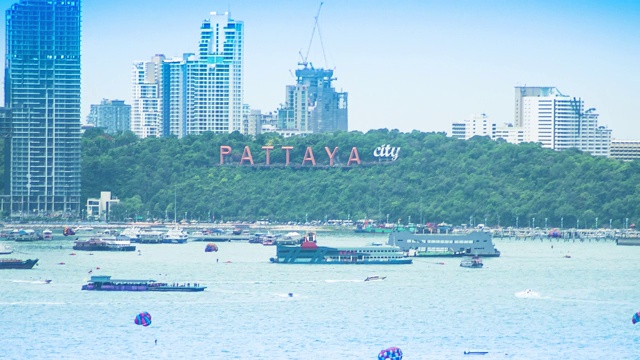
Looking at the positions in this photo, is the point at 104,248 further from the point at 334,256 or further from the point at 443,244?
the point at 443,244

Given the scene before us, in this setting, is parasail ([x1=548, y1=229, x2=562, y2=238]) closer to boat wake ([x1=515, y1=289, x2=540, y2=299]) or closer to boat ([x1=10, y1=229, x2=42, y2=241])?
boat ([x1=10, y1=229, x2=42, y2=241])

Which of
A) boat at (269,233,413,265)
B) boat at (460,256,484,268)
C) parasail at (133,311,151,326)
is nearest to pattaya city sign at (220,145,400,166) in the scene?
boat at (269,233,413,265)

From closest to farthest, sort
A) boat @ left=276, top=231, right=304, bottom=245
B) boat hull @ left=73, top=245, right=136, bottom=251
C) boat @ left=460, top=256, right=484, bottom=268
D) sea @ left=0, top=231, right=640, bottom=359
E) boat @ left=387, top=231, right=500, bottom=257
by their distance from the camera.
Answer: sea @ left=0, top=231, right=640, bottom=359 → boat @ left=460, top=256, right=484, bottom=268 → boat @ left=387, top=231, right=500, bottom=257 → boat @ left=276, top=231, right=304, bottom=245 → boat hull @ left=73, top=245, right=136, bottom=251

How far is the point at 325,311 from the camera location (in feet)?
276

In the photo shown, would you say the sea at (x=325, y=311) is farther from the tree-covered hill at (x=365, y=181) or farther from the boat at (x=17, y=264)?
the tree-covered hill at (x=365, y=181)

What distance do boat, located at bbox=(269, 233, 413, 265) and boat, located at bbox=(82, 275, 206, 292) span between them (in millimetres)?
22058

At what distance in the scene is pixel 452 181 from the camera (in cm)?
17638

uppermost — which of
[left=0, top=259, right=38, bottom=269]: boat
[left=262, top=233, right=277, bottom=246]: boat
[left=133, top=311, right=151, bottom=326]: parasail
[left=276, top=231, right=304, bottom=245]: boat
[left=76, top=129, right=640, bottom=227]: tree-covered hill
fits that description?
[left=76, top=129, right=640, bottom=227]: tree-covered hill

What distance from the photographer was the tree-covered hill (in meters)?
168

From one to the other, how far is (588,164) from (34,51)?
5580 centimetres

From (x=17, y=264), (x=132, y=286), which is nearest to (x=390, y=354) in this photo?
(x=132, y=286)

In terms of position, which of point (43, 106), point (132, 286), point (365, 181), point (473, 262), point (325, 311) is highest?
point (43, 106)

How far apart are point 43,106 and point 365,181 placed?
33.5 meters

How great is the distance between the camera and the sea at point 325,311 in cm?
7200
